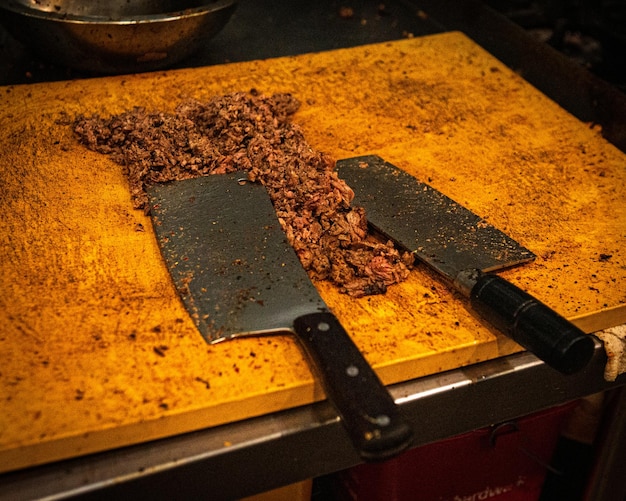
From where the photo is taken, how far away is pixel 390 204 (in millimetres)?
1260

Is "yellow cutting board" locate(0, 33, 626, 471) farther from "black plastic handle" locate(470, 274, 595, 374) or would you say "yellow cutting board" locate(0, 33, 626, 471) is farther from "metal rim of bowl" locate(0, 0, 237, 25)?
"metal rim of bowl" locate(0, 0, 237, 25)

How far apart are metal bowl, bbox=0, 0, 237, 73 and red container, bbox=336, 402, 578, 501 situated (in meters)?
1.14

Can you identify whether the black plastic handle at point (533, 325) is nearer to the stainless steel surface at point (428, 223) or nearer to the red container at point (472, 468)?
the stainless steel surface at point (428, 223)

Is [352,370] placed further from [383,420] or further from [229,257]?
[229,257]

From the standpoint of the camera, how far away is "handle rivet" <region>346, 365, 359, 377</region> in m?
0.87

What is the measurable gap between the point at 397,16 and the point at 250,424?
1.63 meters

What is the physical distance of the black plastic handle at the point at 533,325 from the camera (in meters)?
0.92

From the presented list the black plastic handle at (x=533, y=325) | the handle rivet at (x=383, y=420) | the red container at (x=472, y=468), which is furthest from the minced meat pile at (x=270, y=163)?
the red container at (x=472, y=468)

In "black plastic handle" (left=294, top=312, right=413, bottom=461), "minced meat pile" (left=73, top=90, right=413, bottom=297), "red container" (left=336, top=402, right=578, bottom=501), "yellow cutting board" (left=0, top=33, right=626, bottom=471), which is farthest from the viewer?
"red container" (left=336, top=402, right=578, bottom=501)

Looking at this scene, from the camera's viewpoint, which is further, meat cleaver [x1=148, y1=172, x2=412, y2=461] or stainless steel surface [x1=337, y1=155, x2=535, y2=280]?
stainless steel surface [x1=337, y1=155, x2=535, y2=280]

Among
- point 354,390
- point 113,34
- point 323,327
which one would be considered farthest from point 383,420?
point 113,34

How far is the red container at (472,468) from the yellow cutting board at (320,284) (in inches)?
17.6

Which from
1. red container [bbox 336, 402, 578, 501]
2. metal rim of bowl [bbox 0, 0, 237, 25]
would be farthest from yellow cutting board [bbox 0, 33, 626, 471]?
red container [bbox 336, 402, 578, 501]

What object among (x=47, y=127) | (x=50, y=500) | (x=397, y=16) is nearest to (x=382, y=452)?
(x=50, y=500)
